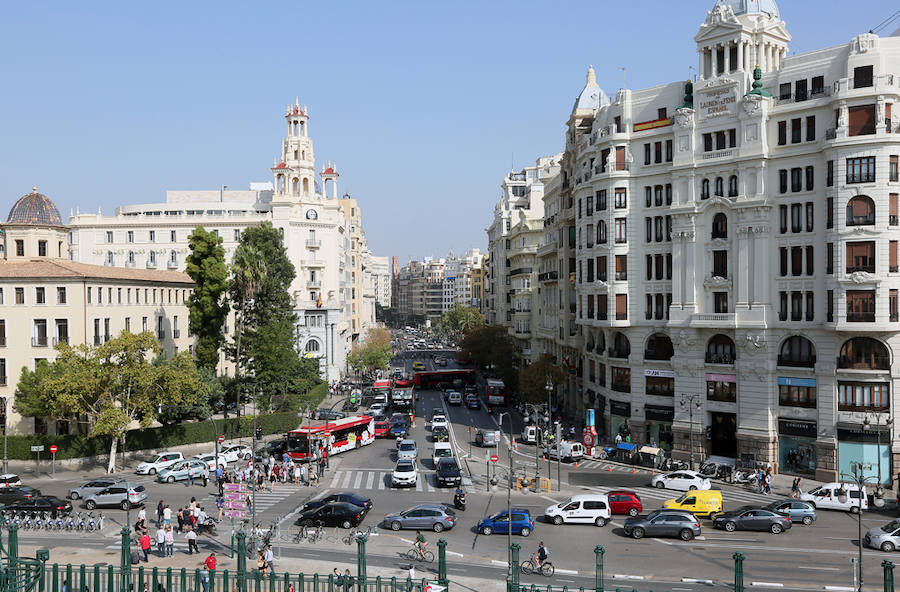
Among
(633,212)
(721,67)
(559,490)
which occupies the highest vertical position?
(721,67)

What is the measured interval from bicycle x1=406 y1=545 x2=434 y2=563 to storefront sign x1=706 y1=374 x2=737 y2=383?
30699mm

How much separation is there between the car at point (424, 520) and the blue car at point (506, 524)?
1.96 metres

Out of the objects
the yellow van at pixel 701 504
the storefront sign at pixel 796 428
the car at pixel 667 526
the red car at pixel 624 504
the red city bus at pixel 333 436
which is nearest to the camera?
the car at pixel 667 526

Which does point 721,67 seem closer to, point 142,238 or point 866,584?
point 866,584

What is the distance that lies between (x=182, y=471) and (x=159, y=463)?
2.74 metres

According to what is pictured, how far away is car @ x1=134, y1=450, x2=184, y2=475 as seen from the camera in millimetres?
56844

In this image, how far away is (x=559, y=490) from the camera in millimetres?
52656

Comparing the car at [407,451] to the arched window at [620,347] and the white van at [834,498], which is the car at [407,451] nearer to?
the arched window at [620,347]

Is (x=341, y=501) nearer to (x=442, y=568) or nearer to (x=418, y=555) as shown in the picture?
(x=418, y=555)

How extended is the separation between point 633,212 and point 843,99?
1737 cm

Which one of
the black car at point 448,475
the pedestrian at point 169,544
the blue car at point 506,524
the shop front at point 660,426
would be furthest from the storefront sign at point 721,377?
the pedestrian at point 169,544

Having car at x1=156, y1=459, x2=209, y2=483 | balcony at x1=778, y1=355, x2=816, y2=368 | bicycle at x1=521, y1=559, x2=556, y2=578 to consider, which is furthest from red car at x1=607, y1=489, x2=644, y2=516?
car at x1=156, y1=459, x2=209, y2=483

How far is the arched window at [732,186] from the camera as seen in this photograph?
57844mm

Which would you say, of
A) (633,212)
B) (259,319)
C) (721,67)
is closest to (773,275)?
(633,212)
